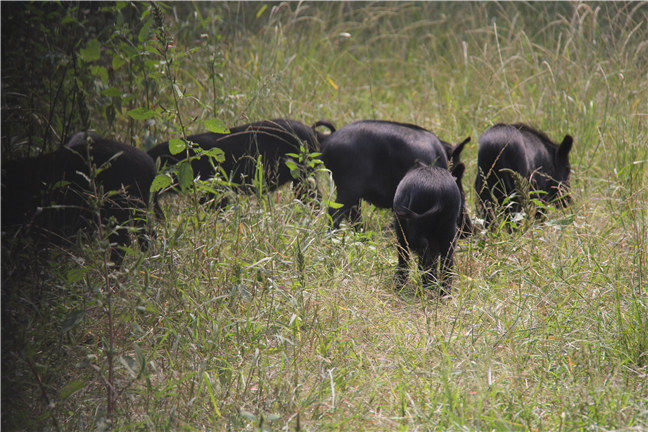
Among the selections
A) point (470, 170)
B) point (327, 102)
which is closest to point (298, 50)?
point (327, 102)

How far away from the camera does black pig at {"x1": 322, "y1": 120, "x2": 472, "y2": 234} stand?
167 inches

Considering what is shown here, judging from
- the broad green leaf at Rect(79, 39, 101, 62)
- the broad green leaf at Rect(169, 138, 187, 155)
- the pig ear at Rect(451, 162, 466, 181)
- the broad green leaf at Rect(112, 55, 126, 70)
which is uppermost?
the broad green leaf at Rect(79, 39, 101, 62)

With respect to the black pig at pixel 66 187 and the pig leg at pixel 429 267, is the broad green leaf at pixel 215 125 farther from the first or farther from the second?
the pig leg at pixel 429 267

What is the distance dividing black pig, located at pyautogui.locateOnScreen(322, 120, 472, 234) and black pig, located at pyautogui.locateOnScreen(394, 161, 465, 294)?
1.34 feet

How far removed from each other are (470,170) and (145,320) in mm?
3042

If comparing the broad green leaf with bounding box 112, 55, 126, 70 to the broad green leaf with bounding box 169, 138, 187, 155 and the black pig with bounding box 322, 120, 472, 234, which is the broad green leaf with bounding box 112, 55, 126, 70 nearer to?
the broad green leaf with bounding box 169, 138, 187, 155

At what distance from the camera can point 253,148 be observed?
Result: 459 centimetres

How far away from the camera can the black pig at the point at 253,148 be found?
14.5ft

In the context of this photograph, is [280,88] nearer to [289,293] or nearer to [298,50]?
[298,50]

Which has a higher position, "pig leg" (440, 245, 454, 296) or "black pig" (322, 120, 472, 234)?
"black pig" (322, 120, 472, 234)

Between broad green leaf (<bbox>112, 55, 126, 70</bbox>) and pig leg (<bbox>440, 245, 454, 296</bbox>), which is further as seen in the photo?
broad green leaf (<bbox>112, 55, 126, 70</bbox>)

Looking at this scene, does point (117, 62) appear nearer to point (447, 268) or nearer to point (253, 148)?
point (253, 148)

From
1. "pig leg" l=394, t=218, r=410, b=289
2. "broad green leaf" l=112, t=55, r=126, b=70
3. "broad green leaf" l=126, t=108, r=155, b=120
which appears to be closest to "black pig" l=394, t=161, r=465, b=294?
"pig leg" l=394, t=218, r=410, b=289

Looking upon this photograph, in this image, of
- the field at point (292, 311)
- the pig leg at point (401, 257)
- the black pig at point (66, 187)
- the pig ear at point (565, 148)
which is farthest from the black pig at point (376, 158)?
the black pig at point (66, 187)
